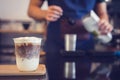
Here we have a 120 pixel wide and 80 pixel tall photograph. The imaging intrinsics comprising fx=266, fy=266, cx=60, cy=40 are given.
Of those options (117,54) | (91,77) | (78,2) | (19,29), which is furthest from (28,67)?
(19,29)

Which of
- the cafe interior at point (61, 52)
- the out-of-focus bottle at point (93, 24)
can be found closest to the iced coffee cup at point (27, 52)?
the cafe interior at point (61, 52)

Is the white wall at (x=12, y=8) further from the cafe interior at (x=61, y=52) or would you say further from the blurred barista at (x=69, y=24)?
the blurred barista at (x=69, y=24)

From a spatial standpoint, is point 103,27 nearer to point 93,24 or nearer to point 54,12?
point 93,24

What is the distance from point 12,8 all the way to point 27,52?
3041 mm

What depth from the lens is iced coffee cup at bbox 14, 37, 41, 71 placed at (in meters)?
0.65

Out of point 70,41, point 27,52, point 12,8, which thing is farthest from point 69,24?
point 12,8

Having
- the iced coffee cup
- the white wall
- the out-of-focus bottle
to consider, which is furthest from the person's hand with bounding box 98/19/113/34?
the white wall

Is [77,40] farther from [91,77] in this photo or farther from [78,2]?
[91,77]

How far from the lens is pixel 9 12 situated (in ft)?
11.8

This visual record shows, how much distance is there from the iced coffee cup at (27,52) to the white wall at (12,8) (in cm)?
298

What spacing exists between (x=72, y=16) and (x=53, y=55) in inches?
10.6

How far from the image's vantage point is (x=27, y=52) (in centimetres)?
65

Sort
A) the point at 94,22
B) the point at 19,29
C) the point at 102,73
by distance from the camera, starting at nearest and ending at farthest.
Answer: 1. the point at 102,73
2. the point at 94,22
3. the point at 19,29

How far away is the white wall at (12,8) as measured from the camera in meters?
3.59
